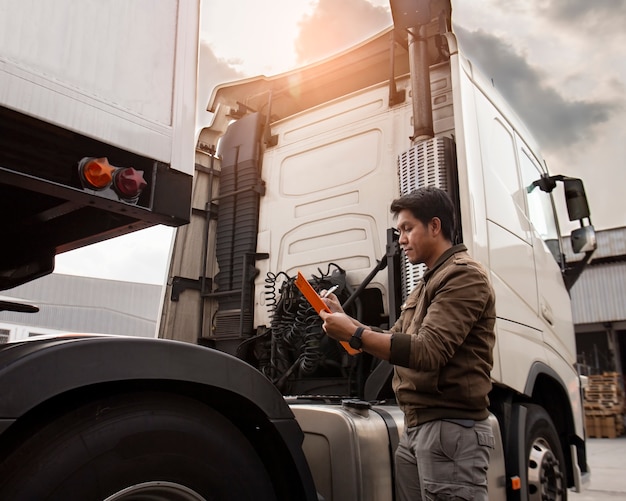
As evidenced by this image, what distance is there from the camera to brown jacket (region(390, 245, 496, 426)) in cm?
173

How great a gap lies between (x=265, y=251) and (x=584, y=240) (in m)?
2.43

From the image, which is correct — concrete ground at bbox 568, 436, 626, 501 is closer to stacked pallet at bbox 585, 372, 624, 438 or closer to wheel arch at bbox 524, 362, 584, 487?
stacked pallet at bbox 585, 372, 624, 438

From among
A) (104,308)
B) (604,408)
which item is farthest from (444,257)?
(604,408)

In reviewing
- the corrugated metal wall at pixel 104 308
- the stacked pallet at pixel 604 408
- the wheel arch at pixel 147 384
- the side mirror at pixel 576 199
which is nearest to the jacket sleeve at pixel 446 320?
the wheel arch at pixel 147 384

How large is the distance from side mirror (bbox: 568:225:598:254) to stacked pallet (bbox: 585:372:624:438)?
1134 cm


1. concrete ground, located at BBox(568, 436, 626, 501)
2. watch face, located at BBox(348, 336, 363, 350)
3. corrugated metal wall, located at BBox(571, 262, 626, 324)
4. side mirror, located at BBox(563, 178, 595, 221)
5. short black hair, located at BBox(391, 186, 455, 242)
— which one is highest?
corrugated metal wall, located at BBox(571, 262, 626, 324)

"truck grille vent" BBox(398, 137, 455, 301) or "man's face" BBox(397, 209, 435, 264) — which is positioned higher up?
"truck grille vent" BBox(398, 137, 455, 301)

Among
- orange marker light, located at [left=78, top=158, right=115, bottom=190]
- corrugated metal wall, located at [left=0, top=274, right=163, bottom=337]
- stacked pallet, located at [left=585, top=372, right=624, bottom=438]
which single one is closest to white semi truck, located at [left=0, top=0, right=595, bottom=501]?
orange marker light, located at [left=78, top=158, right=115, bottom=190]

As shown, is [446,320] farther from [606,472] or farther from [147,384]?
[606,472]

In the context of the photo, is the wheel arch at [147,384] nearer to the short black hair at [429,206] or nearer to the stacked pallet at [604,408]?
the short black hair at [429,206]

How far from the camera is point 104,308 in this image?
391 cm

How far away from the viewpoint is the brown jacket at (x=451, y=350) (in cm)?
173

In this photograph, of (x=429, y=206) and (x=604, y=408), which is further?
(x=604, y=408)

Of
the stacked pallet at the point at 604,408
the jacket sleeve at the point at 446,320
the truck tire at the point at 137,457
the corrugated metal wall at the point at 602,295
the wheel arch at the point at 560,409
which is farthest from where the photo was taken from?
the corrugated metal wall at the point at 602,295
